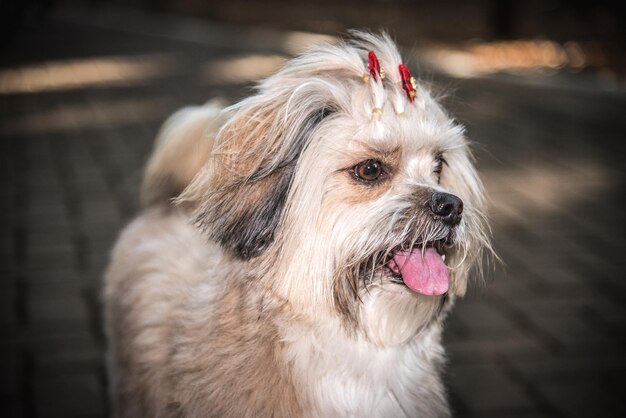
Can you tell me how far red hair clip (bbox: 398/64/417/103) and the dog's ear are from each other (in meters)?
0.23

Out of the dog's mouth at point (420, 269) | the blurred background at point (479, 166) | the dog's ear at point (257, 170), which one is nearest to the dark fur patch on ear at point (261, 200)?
the dog's ear at point (257, 170)

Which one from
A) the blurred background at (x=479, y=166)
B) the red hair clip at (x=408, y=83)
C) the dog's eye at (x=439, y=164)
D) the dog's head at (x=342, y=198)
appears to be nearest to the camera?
the dog's head at (x=342, y=198)

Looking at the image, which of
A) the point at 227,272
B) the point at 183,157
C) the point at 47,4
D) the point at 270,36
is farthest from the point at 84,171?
the point at 47,4

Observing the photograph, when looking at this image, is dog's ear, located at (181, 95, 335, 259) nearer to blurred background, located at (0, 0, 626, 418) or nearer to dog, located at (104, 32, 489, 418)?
dog, located at (104, 32, 489, 418)

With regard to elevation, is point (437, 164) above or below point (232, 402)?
above

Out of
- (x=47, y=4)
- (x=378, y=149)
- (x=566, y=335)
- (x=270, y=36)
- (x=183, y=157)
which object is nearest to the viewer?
(x=378, y=149)

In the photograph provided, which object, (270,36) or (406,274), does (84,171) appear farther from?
(270,36)

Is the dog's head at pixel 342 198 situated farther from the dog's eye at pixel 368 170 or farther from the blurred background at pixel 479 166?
the blurred background at pixel 479 166

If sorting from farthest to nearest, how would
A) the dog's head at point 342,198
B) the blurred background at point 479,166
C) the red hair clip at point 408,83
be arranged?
the blurred background at point 479,166 → the red hair clip at point 408,83 → the dog's head at point 342,198

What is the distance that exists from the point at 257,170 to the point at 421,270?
0.55 m

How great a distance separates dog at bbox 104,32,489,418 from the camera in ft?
7.34

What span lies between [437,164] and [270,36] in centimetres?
1236

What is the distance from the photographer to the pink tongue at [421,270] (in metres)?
2.31

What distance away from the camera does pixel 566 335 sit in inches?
162
